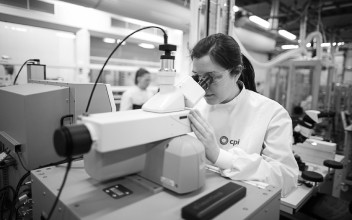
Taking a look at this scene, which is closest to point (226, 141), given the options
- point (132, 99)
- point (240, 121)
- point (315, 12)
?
point (240, 121)

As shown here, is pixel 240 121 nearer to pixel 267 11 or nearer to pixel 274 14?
pixel 274 14

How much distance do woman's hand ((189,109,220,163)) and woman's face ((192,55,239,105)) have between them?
0.75 feet

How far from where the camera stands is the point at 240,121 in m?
1.04

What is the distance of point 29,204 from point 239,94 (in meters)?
0.90

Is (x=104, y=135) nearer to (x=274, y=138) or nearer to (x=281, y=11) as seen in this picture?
(x=274, y=138)

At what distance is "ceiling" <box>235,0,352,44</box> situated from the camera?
3.90m

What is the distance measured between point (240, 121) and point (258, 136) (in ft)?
0.33

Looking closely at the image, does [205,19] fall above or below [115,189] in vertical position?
above

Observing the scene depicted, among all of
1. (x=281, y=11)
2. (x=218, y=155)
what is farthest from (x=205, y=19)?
(x=281, y=11)

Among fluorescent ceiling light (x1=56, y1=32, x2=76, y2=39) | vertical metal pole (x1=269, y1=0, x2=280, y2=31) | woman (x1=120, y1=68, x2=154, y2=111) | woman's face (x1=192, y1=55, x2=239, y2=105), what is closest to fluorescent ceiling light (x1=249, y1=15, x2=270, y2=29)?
vertical metal pole (x1=269, y1=0, x2=280, y2=31)

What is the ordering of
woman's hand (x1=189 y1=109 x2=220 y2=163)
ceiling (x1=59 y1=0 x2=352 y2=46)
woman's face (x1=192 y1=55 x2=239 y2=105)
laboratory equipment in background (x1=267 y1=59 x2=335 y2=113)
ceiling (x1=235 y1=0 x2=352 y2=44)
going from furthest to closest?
1. ceiling (x1=235 y1=0 x2=352 y2=44)
2. laboratory equipment in background (x1=267 y1=59 x2=335 y2=113)
3. ceiling (x1=59 y1=0 x2=352 y2=46)
4. woman's face (x1=192 y1=55 x2=239 y2=105)
5. woman's hand (x1=189 y1=109 x2=220 y2=163)

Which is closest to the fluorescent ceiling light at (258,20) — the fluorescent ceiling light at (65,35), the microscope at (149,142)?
the fluorescent ceiling light at (65,35)

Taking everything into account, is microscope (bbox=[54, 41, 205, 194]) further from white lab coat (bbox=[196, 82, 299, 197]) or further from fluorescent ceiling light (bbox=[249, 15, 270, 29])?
fluorescent ceiling light (bbox=[249, 15, 270, 29])

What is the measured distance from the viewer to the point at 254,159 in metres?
0.81
